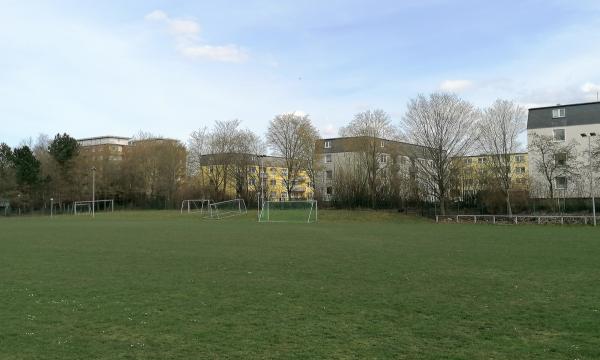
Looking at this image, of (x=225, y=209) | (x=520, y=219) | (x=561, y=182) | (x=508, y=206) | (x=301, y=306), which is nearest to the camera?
(x=301, y=306)

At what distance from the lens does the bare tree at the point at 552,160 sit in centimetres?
5278

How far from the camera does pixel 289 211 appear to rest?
57719 millimetres

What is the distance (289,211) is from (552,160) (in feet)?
93.5

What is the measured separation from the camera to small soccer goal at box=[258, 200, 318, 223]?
56.4 meters

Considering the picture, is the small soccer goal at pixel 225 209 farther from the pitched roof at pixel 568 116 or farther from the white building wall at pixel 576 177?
the pitched roof at pixel 568 116

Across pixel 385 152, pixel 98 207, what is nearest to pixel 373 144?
pixel 385 152

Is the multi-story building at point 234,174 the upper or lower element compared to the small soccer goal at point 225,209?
upper

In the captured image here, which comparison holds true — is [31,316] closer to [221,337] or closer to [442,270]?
[221,337]

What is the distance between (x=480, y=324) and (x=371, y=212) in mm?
48807

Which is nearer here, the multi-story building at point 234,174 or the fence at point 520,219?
the fence at point 520,219

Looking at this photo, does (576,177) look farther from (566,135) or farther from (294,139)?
(294,139)

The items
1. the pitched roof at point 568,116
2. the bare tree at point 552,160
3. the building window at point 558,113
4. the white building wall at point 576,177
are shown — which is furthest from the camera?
the building window at point 558,113

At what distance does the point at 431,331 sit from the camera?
812cm

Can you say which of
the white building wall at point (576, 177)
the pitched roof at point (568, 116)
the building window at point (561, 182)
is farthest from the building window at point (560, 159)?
the pitched roof at point (568, 116)
